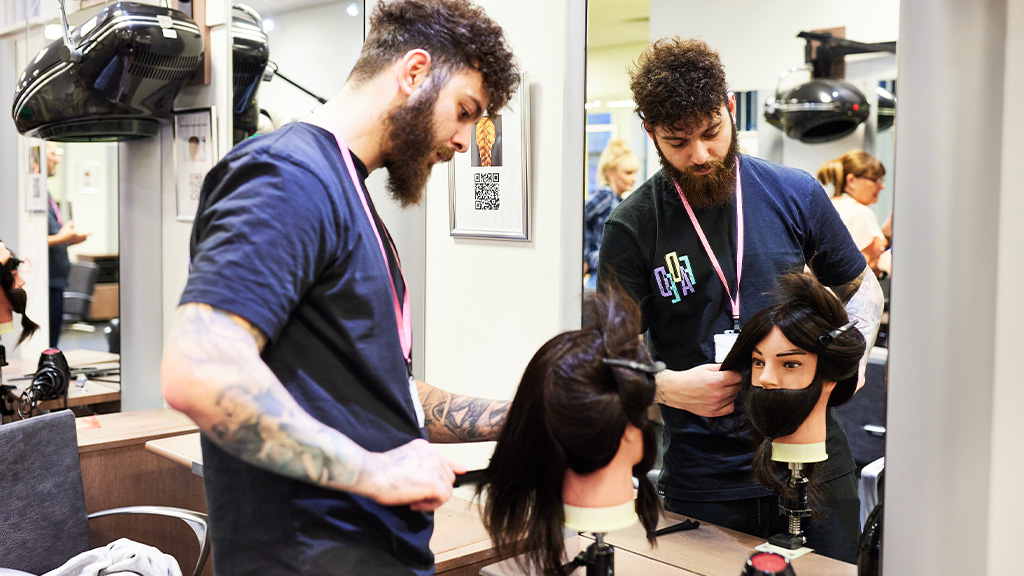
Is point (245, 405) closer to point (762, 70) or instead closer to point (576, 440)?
point (576, 440)

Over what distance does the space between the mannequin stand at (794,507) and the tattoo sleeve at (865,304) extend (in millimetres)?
218

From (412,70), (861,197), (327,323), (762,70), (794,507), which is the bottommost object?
(794,507)

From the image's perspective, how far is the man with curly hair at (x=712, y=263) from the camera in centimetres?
179

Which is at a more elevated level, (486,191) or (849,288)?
(486,191)

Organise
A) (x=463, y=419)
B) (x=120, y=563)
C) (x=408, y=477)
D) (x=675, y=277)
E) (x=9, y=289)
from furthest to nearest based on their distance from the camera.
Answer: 1. (x=9, y=289)
2. (x=120, y=563)
3. (x=675, y=277)
4. (x=463, y=419)
5. (x=408, y=477)

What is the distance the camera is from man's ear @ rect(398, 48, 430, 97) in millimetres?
1327

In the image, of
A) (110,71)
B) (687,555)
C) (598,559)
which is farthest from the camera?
(110,71)

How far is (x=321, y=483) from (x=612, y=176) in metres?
1.33

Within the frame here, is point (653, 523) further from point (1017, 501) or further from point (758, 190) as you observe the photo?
point (758, 190)

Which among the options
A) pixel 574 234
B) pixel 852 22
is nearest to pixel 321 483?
pixel 574 234

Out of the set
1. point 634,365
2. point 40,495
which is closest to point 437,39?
point 634,365

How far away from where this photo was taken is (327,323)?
122 cm

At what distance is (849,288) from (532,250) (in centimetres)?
88

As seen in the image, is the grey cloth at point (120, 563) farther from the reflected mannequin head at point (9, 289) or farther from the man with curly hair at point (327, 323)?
the reflected mannequin head at point (9, 289)
